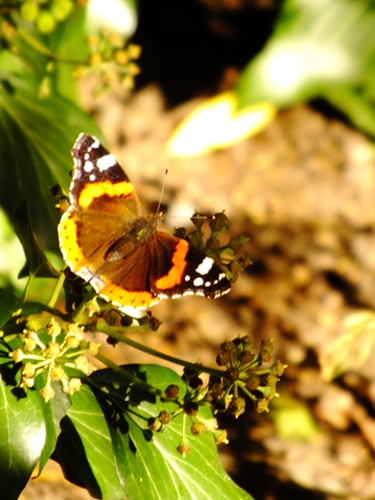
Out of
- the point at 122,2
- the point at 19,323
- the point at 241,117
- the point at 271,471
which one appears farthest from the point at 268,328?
the point at 19,323

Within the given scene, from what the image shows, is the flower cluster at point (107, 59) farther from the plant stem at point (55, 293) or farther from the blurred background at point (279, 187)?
the blurred background at point (279, 187)

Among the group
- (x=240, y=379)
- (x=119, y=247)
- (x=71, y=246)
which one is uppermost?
(x=71, y=246)

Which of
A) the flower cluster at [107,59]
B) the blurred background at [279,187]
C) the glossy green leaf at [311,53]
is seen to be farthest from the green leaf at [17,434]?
the glossy green leaf at [311,53]

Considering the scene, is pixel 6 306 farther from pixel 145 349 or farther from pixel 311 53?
pixel 311 53

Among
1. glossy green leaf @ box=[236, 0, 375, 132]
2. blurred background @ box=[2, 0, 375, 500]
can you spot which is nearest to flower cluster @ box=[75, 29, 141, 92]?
blurred background @ box=[2, 0, 375, 500]

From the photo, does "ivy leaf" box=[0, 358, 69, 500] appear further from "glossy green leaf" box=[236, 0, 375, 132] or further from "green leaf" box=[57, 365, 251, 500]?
"glossy green leaf" box=[236, 0, 375, 132]

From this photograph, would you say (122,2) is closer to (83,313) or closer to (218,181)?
(83,313)

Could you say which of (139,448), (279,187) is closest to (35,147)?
(139,448)
